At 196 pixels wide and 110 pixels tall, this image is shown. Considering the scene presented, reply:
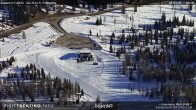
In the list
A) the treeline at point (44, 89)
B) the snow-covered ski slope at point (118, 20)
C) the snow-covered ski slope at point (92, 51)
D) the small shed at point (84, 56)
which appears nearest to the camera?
the treeline at point (44, 89)

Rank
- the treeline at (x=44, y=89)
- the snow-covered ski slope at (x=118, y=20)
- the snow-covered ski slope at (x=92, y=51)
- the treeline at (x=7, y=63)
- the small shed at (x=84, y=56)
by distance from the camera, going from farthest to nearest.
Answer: the snow-covered ski slope at (x=118, y=20)
the small shed at (x=84, y=56)
the treeline at (x=7, y=63)
the snow-covered ski slope at (x=92, y=51)
the treeline at (x=44, y=89)

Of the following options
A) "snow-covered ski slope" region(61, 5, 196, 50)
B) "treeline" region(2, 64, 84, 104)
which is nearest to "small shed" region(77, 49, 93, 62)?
"snow-covered ski slope" region(61, 5, 196, 50)

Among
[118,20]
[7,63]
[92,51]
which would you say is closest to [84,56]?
[92,51]

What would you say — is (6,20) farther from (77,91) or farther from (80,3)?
(77,91)

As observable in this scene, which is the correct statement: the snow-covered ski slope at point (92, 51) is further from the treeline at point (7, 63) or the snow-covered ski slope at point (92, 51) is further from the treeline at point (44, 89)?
the treeline at point (44, 89)

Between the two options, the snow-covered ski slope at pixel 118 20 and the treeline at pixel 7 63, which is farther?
the snow-covered ski slope at pixel 118 20

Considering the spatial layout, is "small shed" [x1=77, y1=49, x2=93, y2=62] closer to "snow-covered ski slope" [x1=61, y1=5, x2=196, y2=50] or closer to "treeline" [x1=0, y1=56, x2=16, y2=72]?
"snow-covered ski slope" [x1=61, y1=5, x2=196, y2=50]

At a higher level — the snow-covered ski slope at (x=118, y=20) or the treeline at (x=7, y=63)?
the snow-covered ski slope at (x=118, y=20)

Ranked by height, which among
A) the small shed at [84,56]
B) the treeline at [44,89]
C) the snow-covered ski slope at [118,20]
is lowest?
the treeline at [44,89]

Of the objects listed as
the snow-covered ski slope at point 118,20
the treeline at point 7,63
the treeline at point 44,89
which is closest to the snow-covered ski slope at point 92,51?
the snow-covered ski slope at point 118,20

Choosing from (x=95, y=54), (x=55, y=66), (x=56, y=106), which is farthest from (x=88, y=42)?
(x=56, y=106)

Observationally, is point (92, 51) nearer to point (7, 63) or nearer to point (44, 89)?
point (7, 63)
